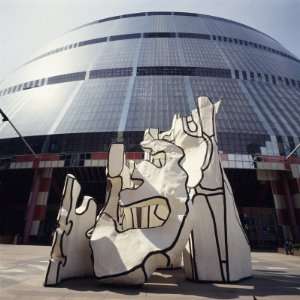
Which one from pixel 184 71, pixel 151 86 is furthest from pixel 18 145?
pixel 184 71

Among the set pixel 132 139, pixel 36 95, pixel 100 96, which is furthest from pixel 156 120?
pixel 36 95

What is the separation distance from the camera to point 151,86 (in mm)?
43531

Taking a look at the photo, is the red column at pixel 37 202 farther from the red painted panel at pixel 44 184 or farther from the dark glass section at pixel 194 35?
the dark glass section at pixel 194 35

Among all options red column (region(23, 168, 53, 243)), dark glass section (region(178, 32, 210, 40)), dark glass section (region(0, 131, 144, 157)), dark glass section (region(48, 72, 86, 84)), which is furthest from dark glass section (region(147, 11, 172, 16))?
red column (region(23, 168, 53, 243))

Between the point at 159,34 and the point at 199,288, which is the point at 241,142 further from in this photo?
the point at 159,34

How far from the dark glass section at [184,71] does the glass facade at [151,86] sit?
15 cm

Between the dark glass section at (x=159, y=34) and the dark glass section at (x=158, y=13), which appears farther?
the dark glass section at (x=158, y=13)

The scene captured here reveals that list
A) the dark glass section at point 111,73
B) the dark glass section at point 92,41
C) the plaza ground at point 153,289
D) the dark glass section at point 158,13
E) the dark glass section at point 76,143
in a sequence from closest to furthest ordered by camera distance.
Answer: the plaza ground at point 153,289, the dark glass section at point 76,143, the dark glass section at point 111,73, the dark glass section at point 92,41, the dark glass section at point 158,13

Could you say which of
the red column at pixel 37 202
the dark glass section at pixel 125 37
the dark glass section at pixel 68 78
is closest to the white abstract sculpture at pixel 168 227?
the red column at pixel 37 202

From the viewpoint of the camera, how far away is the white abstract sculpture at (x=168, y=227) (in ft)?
35.9

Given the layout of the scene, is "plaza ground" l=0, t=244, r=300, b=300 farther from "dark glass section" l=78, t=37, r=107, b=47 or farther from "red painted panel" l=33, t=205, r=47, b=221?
"dark glass section" l=78, t=37, r=107, b=47

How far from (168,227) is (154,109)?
28.2 m

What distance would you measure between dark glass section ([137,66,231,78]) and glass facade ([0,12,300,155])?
0.15 m

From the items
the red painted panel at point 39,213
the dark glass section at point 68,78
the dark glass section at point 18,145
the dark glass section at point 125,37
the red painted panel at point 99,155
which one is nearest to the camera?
the red painted panel at point 99,155
